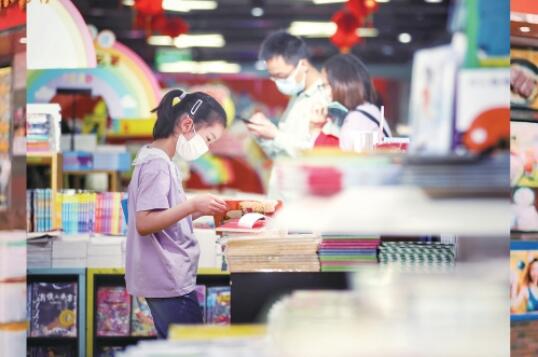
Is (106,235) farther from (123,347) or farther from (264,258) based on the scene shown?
(264,258)

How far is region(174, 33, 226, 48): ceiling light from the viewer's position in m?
4.07

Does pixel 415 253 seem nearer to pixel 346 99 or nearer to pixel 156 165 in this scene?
pixel 346 99

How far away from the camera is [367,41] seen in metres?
4.02

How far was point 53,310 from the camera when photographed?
442 cm

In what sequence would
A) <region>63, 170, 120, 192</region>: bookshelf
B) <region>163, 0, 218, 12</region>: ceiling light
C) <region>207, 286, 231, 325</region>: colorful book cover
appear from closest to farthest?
<region>163, 0, 218, 12</region>: ceiling light < <region>63, 170, 120, 192</region>: bookshelf < <region>207, 286, 231, 325</region>: colorful book cover

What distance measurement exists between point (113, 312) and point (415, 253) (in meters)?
1.80

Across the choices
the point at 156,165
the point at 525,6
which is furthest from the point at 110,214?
the point at 525,6

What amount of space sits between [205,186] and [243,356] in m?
1.51

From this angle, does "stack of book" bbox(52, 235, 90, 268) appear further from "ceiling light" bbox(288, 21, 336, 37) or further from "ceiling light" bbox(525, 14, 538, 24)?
"ceiling light" bbox(525, 14, 538, 24)

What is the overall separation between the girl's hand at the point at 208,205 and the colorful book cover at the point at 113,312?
837 mm

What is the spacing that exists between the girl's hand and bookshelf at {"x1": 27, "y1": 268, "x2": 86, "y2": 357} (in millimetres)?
943

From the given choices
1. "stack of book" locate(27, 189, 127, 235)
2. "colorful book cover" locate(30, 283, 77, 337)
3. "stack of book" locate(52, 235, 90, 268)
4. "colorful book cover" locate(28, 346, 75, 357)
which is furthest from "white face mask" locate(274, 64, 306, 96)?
"colorful book cover" locate(28, 346, 75, 357)

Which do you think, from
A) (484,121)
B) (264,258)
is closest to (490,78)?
(484,121)

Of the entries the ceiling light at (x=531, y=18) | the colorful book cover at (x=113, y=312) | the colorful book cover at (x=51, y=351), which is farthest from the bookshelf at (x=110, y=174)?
the ceiling light at (x=531, y=18)
